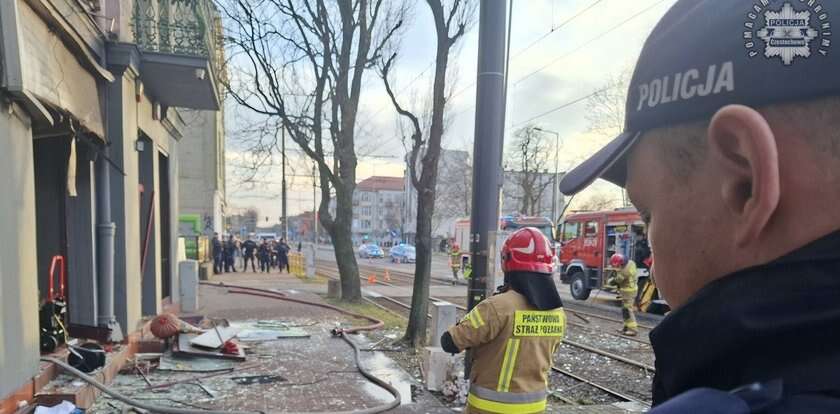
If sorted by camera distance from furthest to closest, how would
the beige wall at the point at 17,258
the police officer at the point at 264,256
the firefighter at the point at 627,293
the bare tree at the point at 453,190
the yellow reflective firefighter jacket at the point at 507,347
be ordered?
the bare tree at the point at 453,190, the police officer at the point at 264,256, the firefighter at the point at 627,293, the beige wall at the point at 17,258, the yellow reflective firefighter jacket at the point at 507,347

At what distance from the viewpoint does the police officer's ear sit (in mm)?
749

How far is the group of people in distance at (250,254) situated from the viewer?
24.7m

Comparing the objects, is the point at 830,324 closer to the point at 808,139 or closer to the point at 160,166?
the point at 808,139

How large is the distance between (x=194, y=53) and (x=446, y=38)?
160 inches

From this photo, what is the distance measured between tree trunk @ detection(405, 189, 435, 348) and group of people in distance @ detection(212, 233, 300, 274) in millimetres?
18053

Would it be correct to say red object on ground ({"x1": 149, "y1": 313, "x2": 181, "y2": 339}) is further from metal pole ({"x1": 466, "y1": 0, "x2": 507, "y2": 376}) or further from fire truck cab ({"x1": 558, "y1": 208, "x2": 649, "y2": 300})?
fire truck cab ({"x1": 558, "y1": 208, "x2": 649, "y2": 300})

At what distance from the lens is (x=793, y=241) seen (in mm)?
753

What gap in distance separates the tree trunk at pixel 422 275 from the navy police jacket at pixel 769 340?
8.13 m

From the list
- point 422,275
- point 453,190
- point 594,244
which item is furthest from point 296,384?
point 453,190

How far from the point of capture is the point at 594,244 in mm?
17219

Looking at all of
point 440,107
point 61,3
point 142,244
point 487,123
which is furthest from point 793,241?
point 142,244

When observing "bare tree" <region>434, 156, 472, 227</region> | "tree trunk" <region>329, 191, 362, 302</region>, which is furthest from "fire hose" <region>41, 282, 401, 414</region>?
"bare tree" <region>434, 156, 472, 227</region>

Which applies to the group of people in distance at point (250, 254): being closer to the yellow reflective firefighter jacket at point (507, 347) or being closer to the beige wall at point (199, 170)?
the beige wall at point (199, 170)

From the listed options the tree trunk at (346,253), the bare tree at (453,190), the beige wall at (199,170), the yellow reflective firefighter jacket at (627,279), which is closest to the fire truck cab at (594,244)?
the yellow reflective firefighter jacket at (627,279)
